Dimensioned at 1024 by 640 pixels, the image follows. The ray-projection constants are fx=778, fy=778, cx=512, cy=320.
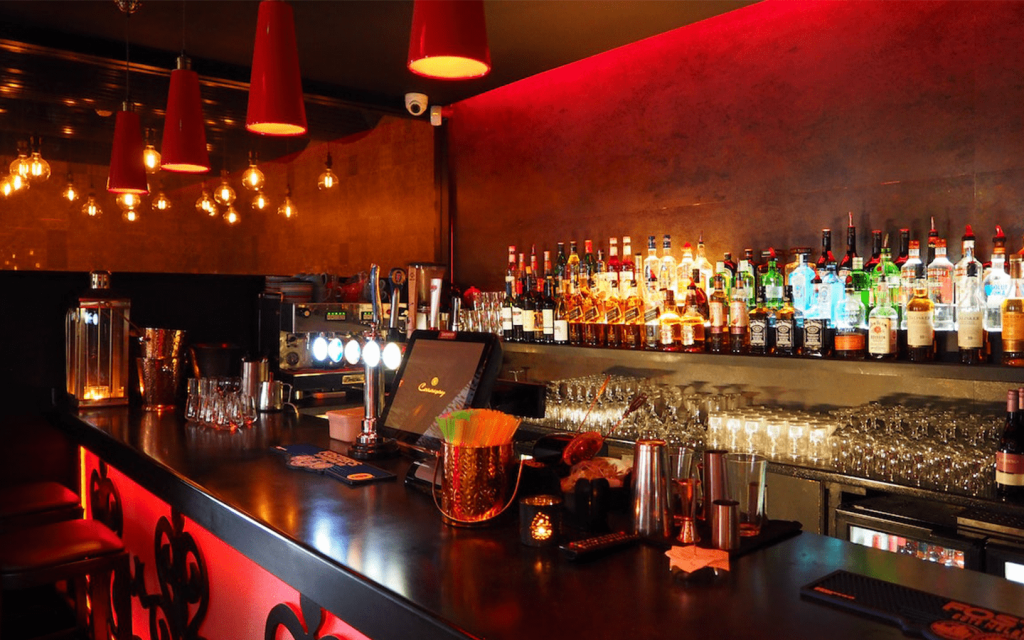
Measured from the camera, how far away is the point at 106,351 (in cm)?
359

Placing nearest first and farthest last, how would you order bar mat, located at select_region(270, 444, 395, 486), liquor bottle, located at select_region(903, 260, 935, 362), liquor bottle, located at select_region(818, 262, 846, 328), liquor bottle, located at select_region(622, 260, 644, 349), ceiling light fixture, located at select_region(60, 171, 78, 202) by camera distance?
bar mat, located at select_region(270, 444, 395, 486) < liquor bottle, located at select_region(903, 260, 935, 362) < liquor bottle, located at select_region(818, 262, 846, 328) < liquor bottle, located at select_region(622, 260, 644, 349) < ceiling light fixture, located at select_region(60, 171, 78, 202)

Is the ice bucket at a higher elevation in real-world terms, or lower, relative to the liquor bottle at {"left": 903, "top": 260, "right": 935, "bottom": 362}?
lower

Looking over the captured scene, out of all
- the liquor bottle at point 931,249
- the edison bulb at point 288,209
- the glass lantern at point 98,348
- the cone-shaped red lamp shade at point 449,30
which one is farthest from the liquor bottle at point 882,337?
the edison bulb at point 288,209

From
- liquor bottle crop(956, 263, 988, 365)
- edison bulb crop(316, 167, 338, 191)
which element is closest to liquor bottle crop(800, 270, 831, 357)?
liquor bottle crop(956, 263, 988, 365)

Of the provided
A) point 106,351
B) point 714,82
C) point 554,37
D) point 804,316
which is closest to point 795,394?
point 804,316

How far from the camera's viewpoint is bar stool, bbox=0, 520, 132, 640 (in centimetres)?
232

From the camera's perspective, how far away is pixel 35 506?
2953 millimetres

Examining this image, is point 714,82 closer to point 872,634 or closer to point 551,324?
point 551,324

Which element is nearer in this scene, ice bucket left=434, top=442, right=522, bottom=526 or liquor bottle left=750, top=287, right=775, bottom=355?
ice bucket left=434, top=442, right=522, bottom=526

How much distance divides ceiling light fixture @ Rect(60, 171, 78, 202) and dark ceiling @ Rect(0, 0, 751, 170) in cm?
42

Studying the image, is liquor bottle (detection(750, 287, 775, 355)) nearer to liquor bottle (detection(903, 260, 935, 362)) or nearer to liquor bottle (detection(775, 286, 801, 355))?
liquor bottle (detection(775, 286, 801, 355))

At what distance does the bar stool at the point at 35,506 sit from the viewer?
2871 millimetres

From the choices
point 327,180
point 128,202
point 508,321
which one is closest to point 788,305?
point 508,321

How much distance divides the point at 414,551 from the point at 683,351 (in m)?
1.95
